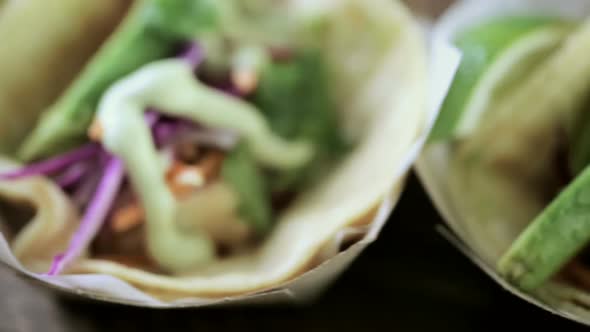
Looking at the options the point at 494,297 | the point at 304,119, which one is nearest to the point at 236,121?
the point at 304,119

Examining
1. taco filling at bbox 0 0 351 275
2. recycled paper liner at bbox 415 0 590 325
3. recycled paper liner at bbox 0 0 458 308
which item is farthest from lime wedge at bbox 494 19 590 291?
taco filling at bbox 0 0 351 275

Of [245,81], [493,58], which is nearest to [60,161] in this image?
[245,81]

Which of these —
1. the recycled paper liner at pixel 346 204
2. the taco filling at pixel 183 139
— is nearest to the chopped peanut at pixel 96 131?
the taco filling at pixel 183 139

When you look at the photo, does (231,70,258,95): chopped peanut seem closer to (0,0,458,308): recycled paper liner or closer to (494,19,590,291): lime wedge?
(0,0,458,308): recycled paper liner

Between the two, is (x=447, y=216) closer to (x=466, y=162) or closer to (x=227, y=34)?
(x=466, y=162)

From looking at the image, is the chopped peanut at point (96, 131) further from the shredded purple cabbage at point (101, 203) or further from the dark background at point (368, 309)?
the dark background at point (368, 309)

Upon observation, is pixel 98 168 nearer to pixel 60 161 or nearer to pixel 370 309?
pixel 60 161
